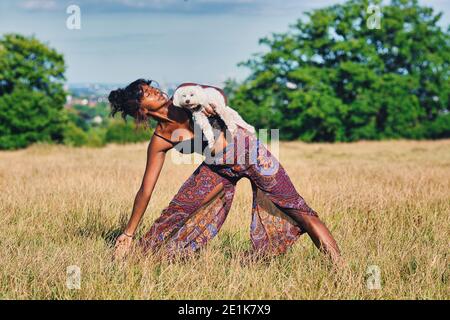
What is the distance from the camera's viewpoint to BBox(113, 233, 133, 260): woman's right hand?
491 cm

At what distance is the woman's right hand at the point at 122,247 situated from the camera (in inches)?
193

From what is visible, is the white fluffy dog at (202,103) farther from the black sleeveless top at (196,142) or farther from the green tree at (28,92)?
the green tree at (28,92)

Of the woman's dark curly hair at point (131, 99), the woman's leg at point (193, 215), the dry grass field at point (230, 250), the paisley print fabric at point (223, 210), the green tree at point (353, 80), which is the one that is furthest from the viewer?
the green tree at point (353, 80)

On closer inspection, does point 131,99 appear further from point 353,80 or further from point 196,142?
point 353,80

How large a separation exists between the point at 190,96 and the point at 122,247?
1.41 meters

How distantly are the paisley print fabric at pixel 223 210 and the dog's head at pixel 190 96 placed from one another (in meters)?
0.53

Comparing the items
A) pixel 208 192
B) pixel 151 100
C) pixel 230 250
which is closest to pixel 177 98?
pixel 151 100

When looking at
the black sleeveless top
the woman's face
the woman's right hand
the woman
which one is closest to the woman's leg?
the woman

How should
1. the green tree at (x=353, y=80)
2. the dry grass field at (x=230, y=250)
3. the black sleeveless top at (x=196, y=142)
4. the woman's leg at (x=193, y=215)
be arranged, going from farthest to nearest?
the green tree at (x=353, y=80)
the woman's leg at (x=193, y=215)
the black sleeveless top at (x=196, y=142)
the dry grass field at (x=230, y=250)

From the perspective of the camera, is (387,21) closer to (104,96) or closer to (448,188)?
(448,188)

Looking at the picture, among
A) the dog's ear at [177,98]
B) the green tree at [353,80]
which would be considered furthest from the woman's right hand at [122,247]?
the green tree at [353,80]
